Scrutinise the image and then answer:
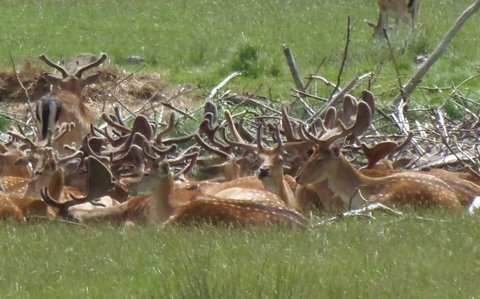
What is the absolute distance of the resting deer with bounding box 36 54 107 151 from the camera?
1411 cm

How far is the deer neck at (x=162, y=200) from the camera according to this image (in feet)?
34.5

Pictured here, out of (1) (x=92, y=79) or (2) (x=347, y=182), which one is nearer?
(2) (x=347, y=182)

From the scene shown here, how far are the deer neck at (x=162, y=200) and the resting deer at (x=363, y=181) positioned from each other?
101cm

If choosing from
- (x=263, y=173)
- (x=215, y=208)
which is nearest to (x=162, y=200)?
(x=215, y=208)

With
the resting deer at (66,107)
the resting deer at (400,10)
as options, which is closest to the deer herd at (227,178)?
the resting deer at (66,107)

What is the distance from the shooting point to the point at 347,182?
10.9m

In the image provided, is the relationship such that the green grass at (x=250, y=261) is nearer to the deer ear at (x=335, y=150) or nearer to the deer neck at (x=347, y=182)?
the deer neck at (x=347, y=182)

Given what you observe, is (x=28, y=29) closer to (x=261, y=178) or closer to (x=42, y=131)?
(x=42, y=131)

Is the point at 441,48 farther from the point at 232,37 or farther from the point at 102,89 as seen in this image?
the point at 232,37

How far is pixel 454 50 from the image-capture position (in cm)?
2378

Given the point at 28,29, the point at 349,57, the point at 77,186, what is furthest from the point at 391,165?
the point at 28,29

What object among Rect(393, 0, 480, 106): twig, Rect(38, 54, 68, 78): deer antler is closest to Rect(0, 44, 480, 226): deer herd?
Rect(393, 0, 480, 106): twig

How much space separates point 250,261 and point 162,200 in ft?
7.85

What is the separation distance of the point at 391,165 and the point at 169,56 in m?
13.4
